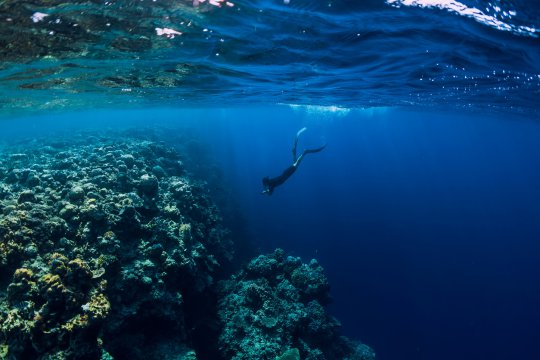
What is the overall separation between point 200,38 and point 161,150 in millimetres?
12543

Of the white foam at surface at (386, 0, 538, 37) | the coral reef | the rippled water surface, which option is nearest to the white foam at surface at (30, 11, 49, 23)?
the rippled water surface

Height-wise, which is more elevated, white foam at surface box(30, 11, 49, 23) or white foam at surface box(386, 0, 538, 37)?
white foam at surface box(386, 0, 538, 37)

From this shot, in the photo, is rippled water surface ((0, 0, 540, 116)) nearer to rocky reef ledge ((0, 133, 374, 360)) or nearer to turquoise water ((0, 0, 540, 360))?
turquoise water ((0, 0, 540, 360))

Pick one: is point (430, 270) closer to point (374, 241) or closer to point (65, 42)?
point (374, 241)

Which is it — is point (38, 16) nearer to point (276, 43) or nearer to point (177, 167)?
point (276, 43)

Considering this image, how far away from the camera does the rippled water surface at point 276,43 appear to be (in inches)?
336

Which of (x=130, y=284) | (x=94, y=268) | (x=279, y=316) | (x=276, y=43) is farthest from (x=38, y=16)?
(x=279, y=316)

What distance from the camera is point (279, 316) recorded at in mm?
11297

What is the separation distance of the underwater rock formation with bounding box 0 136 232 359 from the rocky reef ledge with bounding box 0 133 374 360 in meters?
0.03

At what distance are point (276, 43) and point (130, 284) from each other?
31.7ft

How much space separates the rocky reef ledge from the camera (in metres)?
5.93

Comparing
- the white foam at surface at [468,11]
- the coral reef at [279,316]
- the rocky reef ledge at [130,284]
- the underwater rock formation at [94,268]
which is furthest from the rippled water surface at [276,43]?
the coral reef at [279,316]

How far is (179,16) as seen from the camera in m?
9.38

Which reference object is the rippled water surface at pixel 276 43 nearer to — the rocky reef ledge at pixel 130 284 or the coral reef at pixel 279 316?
the rocky reef ledge at pixel 130 284
